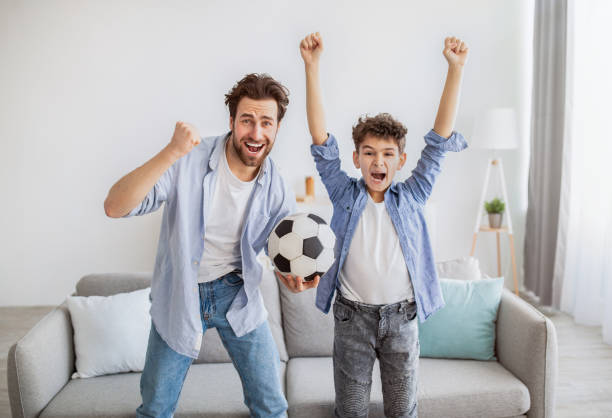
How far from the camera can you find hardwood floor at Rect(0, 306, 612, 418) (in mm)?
2443

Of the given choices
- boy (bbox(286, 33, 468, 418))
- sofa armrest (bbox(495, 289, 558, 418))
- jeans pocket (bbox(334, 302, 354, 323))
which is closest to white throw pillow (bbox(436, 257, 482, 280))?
sofa armrest (bbox(495, 289, 558, 418))

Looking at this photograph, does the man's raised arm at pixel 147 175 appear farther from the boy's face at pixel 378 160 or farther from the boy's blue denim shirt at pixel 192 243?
Result: the boy's face at pixel 378 160

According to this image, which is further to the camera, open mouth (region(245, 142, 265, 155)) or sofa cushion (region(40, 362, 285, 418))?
sofa cushion (region(40, 362, 285, 418))

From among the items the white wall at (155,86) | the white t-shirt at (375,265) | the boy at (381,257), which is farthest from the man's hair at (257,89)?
the white wall at (155,86)

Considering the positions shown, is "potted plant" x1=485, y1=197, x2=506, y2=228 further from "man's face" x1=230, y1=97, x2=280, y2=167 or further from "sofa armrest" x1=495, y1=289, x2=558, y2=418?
"man's face" x1=230, y1=97, x2=280, y2=167

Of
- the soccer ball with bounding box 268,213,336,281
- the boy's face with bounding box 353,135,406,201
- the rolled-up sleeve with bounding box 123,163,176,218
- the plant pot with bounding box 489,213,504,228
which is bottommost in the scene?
the plant pot with bounding box 489,213,504,228

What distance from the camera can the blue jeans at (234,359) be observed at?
158 centimetres

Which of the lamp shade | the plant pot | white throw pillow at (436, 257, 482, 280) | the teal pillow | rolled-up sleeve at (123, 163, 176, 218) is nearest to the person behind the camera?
rolled-up sleeve at (123, 163, 176, 218)

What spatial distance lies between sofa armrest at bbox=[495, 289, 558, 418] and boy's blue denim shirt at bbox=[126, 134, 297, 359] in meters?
1.08

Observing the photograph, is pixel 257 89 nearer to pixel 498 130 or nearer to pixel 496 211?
pixel 498 130

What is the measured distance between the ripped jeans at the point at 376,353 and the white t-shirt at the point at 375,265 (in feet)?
0.10

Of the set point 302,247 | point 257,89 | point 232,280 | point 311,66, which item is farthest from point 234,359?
point 311,66

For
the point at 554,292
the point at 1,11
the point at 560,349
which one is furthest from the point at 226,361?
the point at 1,11

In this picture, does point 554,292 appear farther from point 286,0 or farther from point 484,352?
point 286,0
